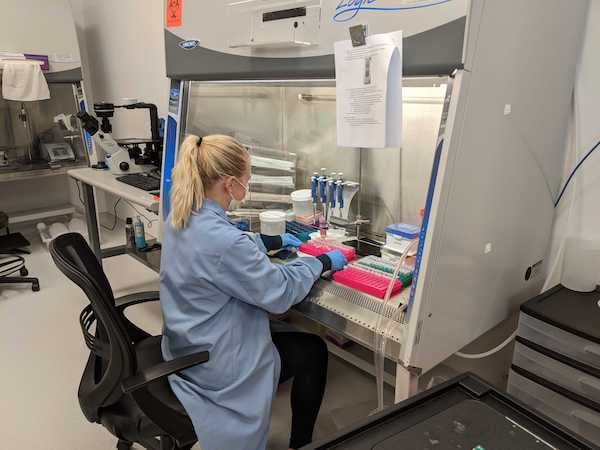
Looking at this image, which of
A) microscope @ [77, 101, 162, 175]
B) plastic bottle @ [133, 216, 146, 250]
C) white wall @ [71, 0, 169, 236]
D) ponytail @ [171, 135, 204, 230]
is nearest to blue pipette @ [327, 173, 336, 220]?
ponytail @ [171, 135, 204, 230]

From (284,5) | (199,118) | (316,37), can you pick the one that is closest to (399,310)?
(316,37)

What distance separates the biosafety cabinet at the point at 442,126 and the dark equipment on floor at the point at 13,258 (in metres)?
1.85

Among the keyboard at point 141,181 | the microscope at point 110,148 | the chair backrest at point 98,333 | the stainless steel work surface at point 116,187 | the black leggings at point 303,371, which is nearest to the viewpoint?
the chair backrest at point 98,333

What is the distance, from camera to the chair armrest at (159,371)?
1117mm

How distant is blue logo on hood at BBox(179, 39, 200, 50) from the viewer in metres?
1.58

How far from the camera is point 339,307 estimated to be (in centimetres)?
125

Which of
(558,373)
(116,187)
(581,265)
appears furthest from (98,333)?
(581,265)

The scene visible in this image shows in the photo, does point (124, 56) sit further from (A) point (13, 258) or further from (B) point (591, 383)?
(B) point (591, 383)

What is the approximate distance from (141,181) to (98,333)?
4.10ft

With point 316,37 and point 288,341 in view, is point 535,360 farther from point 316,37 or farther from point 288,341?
point 316,37

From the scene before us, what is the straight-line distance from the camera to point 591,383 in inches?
48.4

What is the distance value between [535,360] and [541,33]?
889 mm

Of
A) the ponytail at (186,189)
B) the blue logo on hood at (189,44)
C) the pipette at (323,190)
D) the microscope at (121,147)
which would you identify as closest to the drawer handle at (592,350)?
the pipette at (323,190)

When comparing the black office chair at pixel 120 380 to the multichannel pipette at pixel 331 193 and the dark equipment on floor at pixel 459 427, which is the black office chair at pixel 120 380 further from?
the multichannel pipette at pixel 331 193
